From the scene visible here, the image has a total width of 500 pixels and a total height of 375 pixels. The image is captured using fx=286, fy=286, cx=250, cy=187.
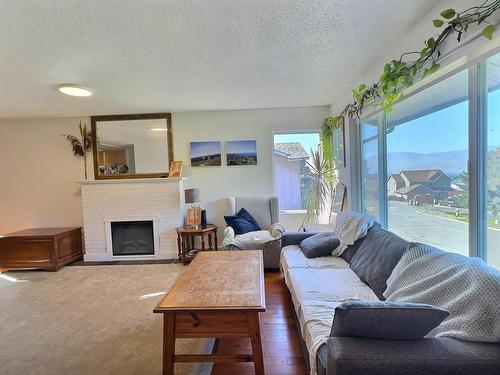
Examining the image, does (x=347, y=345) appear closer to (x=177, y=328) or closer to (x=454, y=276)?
(x=454, y=276)

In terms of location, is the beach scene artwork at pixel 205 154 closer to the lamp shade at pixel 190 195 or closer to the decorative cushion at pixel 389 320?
the lamp shade at pixel 190 195

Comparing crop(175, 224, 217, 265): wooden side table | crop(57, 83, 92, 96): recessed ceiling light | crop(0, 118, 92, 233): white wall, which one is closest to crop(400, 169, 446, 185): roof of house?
crop(175, 224, 217, 265): wooden side table

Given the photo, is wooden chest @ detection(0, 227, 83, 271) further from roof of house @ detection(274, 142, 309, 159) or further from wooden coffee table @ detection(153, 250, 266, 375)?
roof of house @ detection(274, 142, 309, 159)

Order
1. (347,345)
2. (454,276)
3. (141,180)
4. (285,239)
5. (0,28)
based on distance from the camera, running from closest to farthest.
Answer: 1. (347,345)
2. (454,276)
3. (0,28)
4. (285,239)
5. (141,180)

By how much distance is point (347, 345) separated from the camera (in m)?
1.19

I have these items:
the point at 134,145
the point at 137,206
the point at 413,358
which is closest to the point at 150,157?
the point at 134,145

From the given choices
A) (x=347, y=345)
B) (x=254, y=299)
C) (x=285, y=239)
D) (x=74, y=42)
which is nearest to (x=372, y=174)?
(x=285, y=239)

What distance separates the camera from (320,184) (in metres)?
4.55

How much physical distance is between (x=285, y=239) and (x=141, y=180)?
256 cm

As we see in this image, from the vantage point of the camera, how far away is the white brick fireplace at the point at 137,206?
465cm

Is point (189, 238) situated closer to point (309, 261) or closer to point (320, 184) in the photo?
point (320, 184)

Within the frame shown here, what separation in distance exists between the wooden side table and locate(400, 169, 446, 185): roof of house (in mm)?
2742

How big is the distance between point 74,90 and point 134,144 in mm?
1603

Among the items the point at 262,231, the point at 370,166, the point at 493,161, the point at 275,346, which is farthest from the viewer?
the point at 262,231
